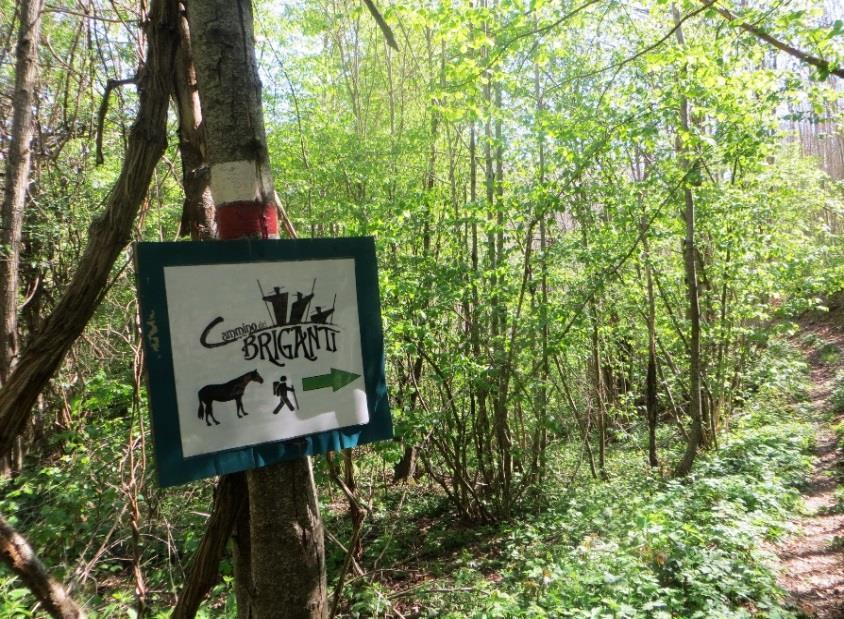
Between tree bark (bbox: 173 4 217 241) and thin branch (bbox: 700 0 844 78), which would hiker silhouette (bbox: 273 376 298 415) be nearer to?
tree bark (bbox: 173 4 217 241)

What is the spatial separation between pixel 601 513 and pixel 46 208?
24.6ft

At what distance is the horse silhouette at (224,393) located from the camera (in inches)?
49.5

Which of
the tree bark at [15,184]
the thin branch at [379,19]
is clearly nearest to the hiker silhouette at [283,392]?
the thin branch at [379,19]

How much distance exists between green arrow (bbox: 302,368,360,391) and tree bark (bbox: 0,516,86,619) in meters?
0.89

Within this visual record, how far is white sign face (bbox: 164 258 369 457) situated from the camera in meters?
1.25

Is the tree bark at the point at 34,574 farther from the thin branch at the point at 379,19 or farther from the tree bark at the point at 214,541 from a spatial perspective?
the thin branch at the point at 379,19

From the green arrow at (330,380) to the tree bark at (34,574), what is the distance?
89cm

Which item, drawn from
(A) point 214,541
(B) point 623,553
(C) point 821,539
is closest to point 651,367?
(C) point 821,539

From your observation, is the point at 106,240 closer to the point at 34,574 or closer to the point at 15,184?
the point at 34,574

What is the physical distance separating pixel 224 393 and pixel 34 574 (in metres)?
0.82

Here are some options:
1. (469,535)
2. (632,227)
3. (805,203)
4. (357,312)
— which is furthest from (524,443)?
(805,203)

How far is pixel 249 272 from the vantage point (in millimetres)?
1330

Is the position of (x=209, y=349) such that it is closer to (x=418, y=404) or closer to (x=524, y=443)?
(x=418, y=404)

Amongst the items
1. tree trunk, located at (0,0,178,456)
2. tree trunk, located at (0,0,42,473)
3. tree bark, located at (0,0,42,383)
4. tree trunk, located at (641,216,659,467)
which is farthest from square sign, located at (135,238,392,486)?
tree trunk, located at (641,216,659,467)
